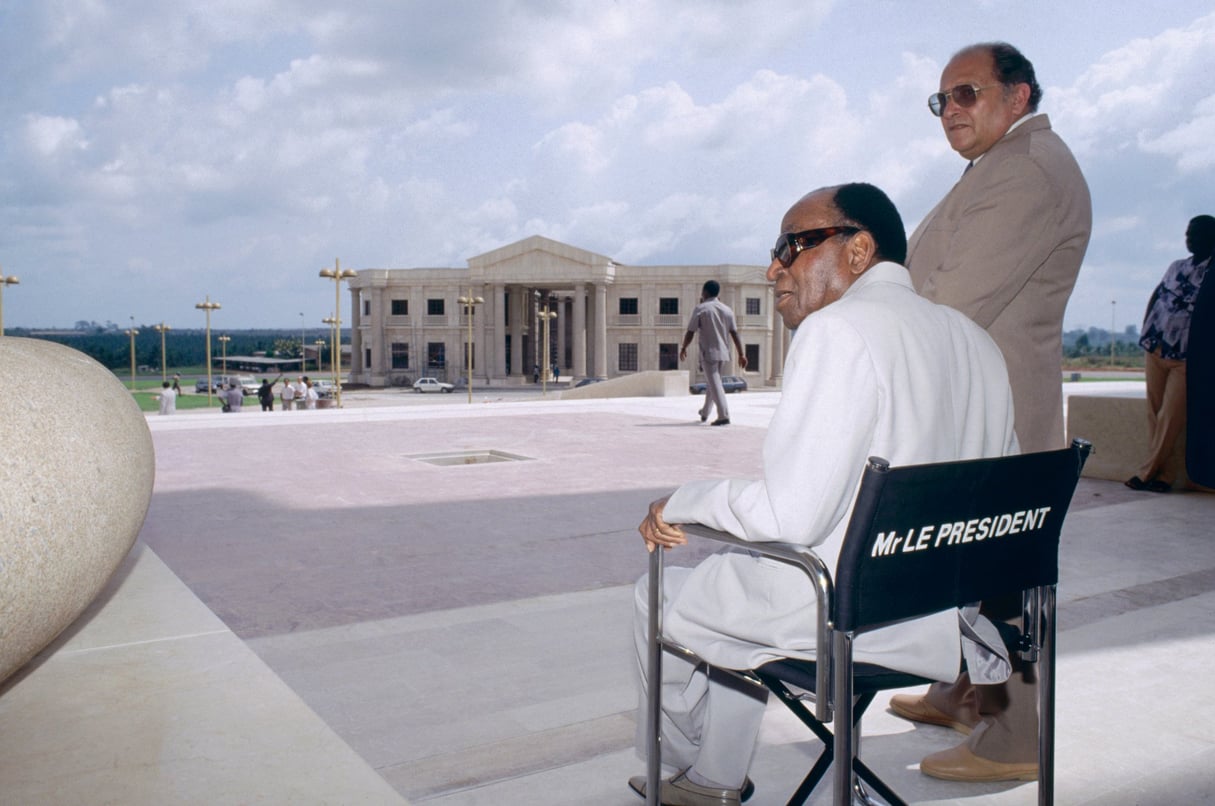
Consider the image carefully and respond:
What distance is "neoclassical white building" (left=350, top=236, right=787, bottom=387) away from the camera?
7975 centimetres

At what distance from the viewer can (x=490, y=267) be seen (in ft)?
265

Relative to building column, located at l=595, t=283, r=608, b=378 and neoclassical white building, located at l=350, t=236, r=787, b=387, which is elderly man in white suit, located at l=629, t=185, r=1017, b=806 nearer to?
neoclassical white building, located at l=350, t=236, r=787, b=387

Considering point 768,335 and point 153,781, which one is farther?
point 768,335

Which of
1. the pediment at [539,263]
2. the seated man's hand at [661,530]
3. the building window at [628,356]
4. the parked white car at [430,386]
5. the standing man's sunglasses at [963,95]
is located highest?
the pediment at [539,263]

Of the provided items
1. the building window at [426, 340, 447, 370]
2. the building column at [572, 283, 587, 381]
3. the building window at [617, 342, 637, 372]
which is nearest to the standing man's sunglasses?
the building column at [572, 283, 587, 381]

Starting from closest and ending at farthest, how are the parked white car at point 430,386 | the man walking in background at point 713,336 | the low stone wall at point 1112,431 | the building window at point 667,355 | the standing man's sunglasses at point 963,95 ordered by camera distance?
1. the standing man's sunglasses at point 963,95
2. the low stone wall at point 1112,431
3. the man walking in background at point 713,336
4. the parked white car at point 430,386
5. the building window at point 667,355

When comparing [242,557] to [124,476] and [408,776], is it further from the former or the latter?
[408,776]

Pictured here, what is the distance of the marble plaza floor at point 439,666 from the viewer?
2.34 meters

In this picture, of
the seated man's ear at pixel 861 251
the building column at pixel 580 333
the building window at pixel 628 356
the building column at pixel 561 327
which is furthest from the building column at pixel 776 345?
the seated man's ear at pixel 861 251

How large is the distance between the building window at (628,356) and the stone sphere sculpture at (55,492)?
79162 mm

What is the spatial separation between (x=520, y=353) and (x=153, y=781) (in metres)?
84.0

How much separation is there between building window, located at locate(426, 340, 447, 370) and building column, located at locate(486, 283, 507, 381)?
3495 mm

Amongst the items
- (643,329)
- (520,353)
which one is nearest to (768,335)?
(643,329)

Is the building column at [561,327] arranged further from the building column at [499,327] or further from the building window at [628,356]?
the building window at [628,356]
